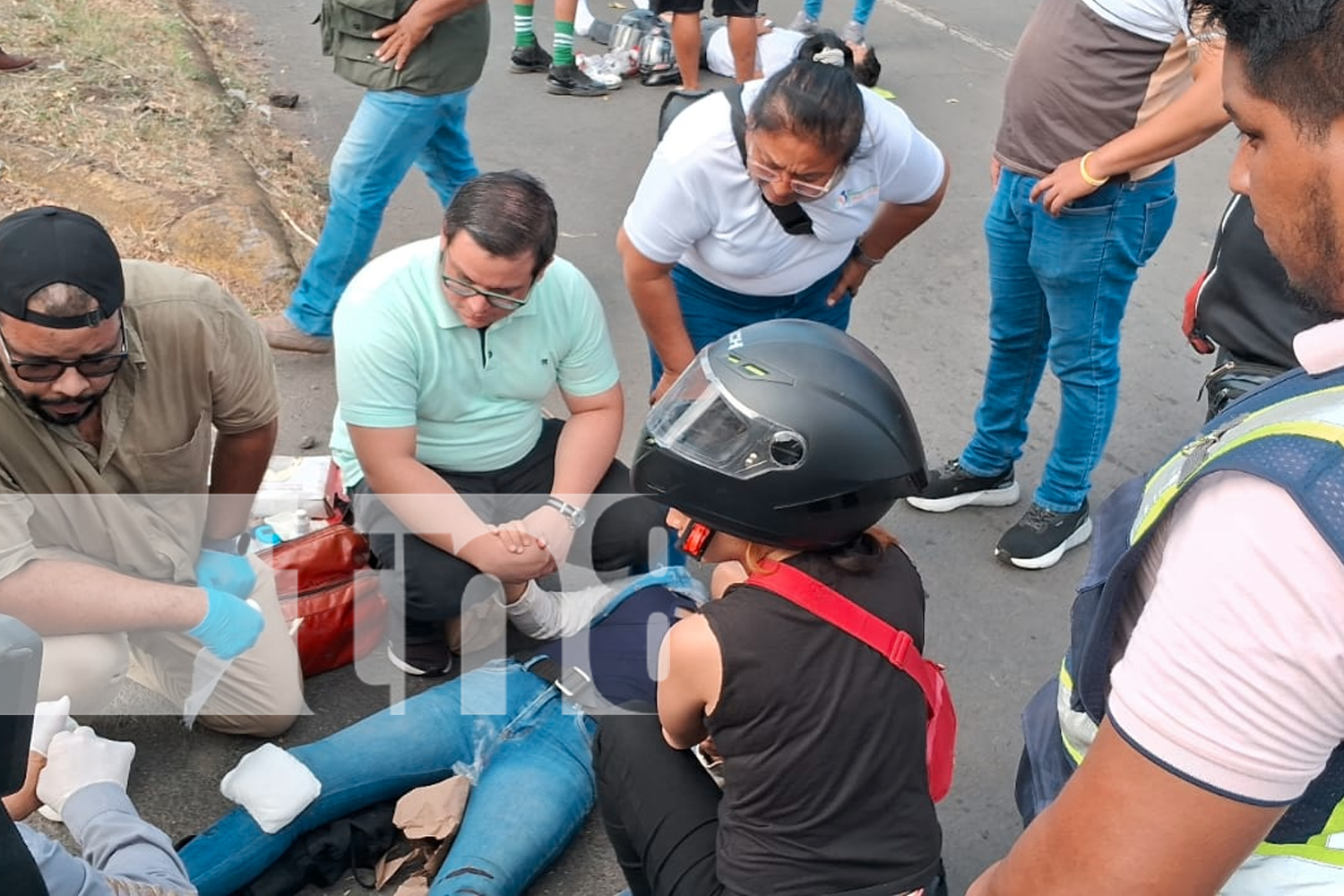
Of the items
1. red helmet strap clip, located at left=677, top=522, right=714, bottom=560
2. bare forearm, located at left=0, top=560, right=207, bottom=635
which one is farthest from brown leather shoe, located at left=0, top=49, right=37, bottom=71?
red helmet strap clip, located at left=677, top=522, right=714, bottom=560

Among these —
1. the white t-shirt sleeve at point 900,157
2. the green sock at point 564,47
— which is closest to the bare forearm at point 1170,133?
the white t-shirt sleeve at point 900,157

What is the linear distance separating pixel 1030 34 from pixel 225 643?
260 cm

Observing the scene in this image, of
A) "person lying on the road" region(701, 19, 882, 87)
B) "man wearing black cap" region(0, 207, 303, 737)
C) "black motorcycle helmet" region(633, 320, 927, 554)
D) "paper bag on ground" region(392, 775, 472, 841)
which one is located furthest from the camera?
"person lying on the road" region(701, 19, 882, 87)

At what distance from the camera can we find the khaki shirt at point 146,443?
2615 millimetres

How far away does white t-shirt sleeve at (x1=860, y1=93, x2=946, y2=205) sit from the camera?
3180mm

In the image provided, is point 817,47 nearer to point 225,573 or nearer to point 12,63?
point 225,573

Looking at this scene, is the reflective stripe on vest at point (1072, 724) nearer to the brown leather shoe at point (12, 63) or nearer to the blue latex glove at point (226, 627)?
the blue latex glove at point (226, 627)

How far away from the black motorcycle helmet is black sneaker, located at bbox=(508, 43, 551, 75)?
5930 mm

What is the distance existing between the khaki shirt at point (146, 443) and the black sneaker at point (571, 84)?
15.3 feet

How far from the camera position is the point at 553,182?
6.19 meters

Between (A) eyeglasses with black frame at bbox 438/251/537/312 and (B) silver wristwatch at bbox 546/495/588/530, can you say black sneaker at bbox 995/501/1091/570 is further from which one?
(A) eyeglasses with black frame at bbox 438/251/537/312

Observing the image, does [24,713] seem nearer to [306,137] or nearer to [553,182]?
[553,182]

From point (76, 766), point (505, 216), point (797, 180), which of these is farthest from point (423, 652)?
point (797, 180)

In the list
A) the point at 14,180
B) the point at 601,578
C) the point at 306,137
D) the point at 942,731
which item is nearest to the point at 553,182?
the point at 306,137
